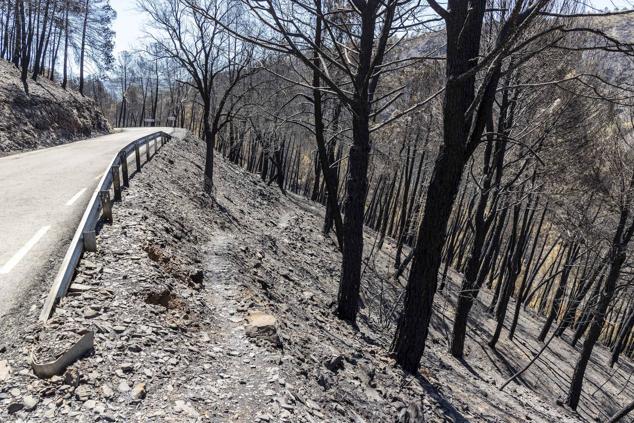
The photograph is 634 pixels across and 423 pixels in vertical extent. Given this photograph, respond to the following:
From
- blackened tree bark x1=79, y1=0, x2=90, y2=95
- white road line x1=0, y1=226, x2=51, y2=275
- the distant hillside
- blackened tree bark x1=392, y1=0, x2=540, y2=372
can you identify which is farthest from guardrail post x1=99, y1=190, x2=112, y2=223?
blackened tree bark x1=79, y1=0, x2=90, y2=95

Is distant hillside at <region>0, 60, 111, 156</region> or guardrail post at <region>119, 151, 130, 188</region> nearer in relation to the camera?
guardrail post at <region>119, 151, 130, 188</region>

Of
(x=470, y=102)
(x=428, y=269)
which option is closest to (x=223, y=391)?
(x=428, y=269)

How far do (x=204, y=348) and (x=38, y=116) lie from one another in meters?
21.4

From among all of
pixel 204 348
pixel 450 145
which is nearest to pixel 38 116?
pixel 204 348

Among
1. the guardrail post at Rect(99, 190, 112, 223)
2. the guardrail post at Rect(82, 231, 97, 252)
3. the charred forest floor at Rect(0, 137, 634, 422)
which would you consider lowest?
the charred forest floor at Rect(0, 137, 634, 422)

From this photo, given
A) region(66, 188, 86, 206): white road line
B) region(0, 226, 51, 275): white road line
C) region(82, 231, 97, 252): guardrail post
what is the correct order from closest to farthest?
region(0, 226, 51, 275): white road line
region(82, 231, 97, 252): guardrail post
region(66, 188, 86, 206): white road line

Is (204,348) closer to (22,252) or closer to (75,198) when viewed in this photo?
(22,252)

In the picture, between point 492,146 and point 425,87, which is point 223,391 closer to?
point 492,146

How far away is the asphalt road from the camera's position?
17.6 ft

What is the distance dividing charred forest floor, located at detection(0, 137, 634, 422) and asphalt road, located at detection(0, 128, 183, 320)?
0.68 metres

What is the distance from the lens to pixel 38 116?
20.5 meters

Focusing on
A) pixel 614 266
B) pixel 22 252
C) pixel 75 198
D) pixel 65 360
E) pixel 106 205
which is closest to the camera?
pixel 65 360

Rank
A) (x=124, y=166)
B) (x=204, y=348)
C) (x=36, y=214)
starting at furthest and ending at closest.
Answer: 1. (x=124, y=166)
2. (x=36, y=214)
3. (x=204, y=348)

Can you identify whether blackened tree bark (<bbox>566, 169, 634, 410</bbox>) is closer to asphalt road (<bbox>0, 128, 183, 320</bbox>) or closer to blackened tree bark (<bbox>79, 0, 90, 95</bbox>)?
asphalt road (<bbox>0, 128, 183, 320</bbox>)
